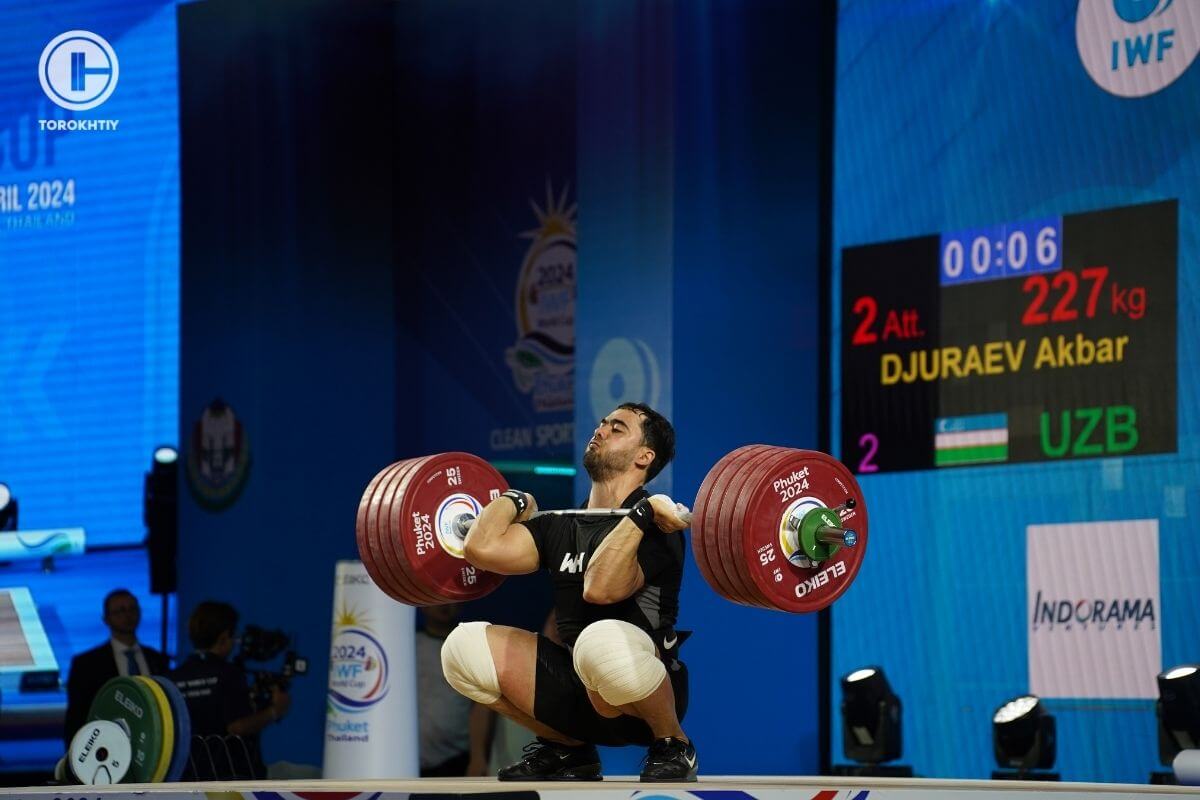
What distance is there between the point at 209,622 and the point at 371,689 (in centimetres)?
72

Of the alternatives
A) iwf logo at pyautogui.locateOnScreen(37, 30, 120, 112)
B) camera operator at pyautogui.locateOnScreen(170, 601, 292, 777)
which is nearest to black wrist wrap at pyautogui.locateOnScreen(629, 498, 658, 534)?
camera operator at pyautogui.locateOnScreen(170, 601, 292, 777)

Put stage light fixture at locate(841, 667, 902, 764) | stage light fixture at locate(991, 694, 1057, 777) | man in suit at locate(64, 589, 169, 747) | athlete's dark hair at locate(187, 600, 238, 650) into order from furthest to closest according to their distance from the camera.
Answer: man in suit at locate(64, 589, 169, 747)
athlete's dark hair at locate(187, 600, 238, 650)
stage light fixture at locate(841, 667, 902, 764)
stage light fixture at locate(991, 694, 1057, 777)

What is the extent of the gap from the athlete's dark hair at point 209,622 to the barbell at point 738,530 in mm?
2512

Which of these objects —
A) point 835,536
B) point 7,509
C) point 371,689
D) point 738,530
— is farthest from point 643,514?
point 7,509

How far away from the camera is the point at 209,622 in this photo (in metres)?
7.09

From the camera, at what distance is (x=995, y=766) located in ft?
22.3

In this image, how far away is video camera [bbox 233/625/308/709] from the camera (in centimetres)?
710

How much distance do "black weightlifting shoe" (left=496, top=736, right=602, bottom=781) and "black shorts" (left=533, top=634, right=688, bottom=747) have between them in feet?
0.22

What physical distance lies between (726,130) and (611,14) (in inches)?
26.4

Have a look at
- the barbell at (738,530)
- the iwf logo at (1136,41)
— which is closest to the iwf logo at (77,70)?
the barbell at (738,530)

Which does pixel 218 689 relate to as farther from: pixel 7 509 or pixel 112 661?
pixel 7 509

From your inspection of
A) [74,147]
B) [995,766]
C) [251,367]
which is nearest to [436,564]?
[995,766]

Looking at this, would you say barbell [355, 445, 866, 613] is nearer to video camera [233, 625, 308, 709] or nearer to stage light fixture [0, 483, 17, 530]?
video camera [233, 625, 308, 709]

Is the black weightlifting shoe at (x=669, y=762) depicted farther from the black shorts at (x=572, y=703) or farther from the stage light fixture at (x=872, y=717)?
the stage light fixture at (x=872, y=717)
